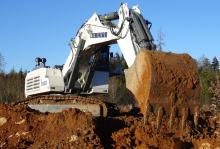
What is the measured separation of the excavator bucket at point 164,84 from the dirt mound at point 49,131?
134cm

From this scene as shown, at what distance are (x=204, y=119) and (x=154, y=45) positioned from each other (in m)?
2.18

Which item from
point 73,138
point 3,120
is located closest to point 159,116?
point 73,138

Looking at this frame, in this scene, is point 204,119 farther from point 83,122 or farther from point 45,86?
point 45,86

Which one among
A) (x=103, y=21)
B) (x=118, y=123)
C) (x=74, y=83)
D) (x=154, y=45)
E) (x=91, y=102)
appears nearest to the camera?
(x=118, y=123)

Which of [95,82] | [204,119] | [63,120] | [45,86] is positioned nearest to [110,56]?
[95,82]

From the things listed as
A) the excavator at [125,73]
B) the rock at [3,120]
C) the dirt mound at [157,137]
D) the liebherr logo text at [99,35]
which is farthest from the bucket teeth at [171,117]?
the liebherr logo text at [99,35]

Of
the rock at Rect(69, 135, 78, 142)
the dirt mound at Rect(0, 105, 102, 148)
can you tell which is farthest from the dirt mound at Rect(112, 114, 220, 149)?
the rock at Rect(69, 135, 78, 142)

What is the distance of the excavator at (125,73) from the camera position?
1112cm

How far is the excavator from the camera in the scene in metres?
11.1

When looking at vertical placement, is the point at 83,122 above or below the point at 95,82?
below

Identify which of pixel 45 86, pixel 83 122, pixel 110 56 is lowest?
pixel 83 122

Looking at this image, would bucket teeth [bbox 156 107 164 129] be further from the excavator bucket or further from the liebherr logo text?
the liebherr logo text

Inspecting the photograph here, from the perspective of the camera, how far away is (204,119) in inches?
495

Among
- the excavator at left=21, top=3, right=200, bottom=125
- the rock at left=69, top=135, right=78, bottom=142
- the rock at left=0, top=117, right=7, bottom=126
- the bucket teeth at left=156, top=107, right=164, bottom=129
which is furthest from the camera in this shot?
the rock at left=0, top=117, right=7, bottom=126
